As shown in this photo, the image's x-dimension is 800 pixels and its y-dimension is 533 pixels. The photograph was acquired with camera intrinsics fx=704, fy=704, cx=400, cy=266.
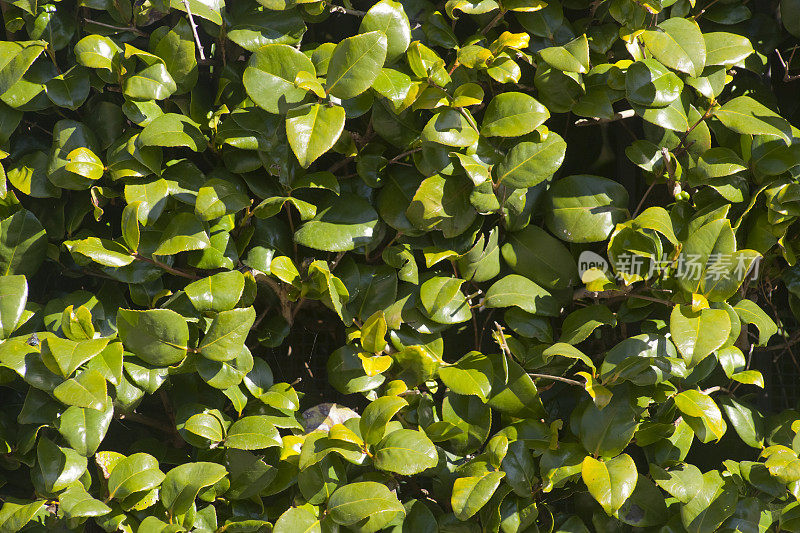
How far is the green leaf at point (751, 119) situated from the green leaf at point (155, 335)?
1054 mm

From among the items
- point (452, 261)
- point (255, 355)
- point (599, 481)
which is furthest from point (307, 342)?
point (599, 481)

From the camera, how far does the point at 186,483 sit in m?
1.25

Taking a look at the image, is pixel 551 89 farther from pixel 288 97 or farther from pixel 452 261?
pixel 288 97

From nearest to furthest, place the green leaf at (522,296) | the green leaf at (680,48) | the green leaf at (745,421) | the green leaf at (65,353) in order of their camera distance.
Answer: the green leaf at (65,353) → the green leaf at (680,48) → the green leaf at (522,296) → the green leaf at (745,421)

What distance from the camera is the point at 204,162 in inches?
55.4

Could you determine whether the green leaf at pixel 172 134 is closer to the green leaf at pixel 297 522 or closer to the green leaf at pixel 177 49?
the green leaf at pixel 177 49

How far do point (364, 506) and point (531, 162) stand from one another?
2.23ft

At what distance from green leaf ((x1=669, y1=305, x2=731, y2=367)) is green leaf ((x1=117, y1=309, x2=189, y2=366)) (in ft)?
2.72

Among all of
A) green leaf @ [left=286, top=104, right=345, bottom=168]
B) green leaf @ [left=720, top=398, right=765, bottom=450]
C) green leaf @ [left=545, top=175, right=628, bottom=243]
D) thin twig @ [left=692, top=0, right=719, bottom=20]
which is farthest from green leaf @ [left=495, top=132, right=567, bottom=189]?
green leaf @ [left=720, top=398, right=765, bottom=450]

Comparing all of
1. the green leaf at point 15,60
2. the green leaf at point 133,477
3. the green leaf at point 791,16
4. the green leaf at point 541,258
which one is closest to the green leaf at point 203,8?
the green leaf at point 15,60

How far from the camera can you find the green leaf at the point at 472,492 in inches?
49.4

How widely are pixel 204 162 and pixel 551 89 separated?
2.28 feet

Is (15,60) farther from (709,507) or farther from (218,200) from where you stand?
(709,507)

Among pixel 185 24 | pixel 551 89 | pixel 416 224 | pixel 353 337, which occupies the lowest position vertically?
pixel 353 337
